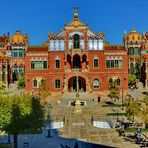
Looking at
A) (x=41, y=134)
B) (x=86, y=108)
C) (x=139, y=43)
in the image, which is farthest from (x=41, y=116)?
(x=139, y=43)

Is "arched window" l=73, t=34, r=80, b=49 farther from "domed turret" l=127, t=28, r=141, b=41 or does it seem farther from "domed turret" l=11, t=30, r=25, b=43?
"domed turret" l=127, t=28, r=141, b=41

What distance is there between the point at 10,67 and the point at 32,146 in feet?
219

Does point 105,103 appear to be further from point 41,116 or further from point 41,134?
point 41,116

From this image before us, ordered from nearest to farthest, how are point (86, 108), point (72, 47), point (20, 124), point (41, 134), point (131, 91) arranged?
1. point (20, 124)
2. point (41, 134)
3. point (86, 108)
4. point (72, 47)
5. point (131, 91)

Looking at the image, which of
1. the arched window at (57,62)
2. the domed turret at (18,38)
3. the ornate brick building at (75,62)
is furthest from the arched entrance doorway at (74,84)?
the domed turret at (18,38)

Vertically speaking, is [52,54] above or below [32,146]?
above

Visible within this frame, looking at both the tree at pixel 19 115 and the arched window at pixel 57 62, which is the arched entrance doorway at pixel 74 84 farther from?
the tree at pixel 19 115

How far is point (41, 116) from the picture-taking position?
124 feet

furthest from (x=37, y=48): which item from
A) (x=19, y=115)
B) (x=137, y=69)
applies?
(x=19, y=115)

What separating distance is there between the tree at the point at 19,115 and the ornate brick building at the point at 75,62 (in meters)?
39.5

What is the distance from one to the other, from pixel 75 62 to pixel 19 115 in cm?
4296

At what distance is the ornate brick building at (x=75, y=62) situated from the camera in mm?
77500

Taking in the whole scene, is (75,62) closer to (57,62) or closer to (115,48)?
(57,62)

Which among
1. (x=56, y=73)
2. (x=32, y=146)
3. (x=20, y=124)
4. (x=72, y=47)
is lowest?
(x=32, y=146)
